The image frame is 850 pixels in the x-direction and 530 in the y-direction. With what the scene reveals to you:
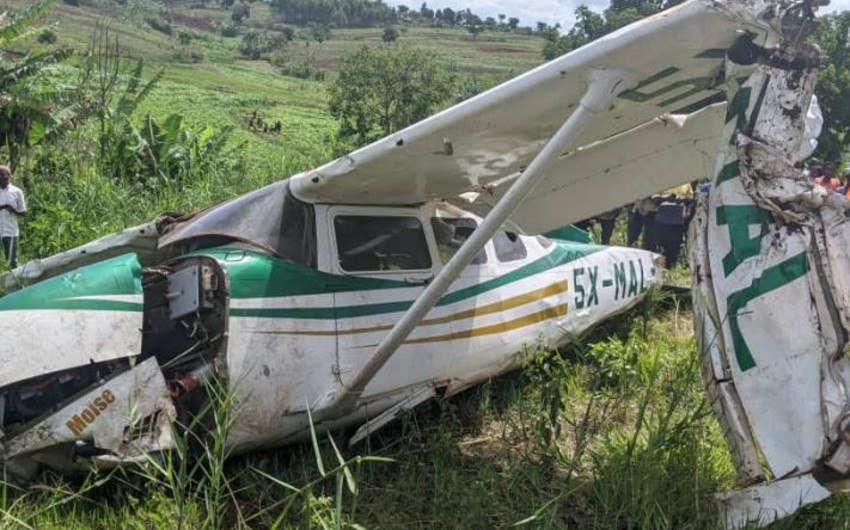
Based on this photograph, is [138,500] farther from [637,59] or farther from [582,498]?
[637,59]

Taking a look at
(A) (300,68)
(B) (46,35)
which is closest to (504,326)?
(B) (46,35)

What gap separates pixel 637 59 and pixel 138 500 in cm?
335

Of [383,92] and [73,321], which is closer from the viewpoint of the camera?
[73,321]

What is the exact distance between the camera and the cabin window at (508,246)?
19.7 ft

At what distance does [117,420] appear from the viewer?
12.6 ft

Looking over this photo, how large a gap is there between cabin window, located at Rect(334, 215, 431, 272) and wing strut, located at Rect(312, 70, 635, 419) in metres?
0.83

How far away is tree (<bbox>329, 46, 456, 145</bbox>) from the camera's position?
116 feet

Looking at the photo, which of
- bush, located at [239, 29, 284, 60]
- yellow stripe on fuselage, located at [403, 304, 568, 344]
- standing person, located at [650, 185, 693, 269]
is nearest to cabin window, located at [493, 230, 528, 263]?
yellow stripe on fuselage, located at [403, 304, 568, 344]

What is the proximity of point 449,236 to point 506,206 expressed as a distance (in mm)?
1701

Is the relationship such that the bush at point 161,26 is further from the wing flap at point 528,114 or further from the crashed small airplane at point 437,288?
the wing flap at point 528,114

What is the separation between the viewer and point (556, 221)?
756 centimetres

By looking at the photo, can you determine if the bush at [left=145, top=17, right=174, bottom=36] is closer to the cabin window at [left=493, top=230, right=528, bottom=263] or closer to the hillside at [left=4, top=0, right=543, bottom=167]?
the hillside at [left=4, top=0, right=543, bottom=167]

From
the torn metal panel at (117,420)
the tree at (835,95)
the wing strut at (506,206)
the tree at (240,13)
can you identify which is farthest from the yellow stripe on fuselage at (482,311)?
the tree at (240,13)

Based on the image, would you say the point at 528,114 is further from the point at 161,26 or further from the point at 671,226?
the point at 161,26
